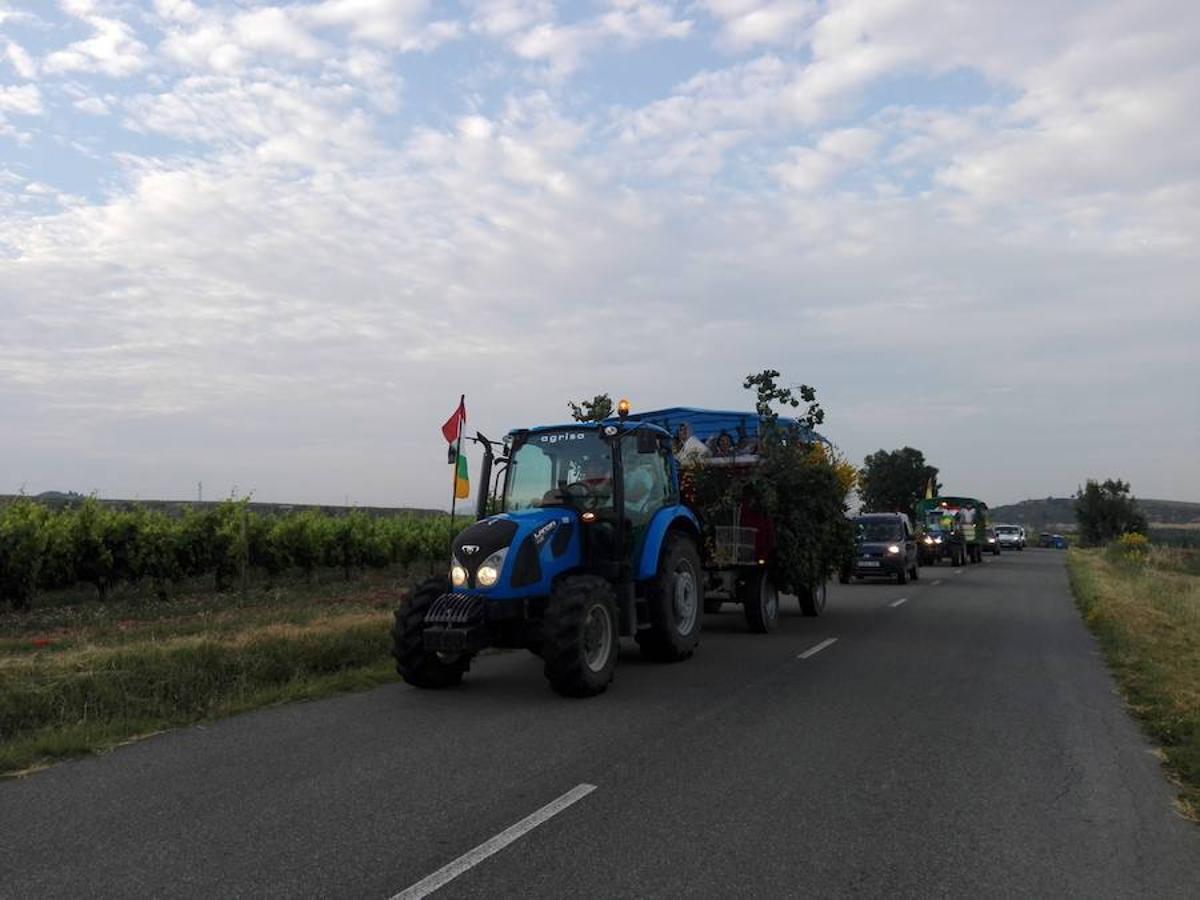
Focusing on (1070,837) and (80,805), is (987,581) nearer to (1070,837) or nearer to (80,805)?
(1070,837)


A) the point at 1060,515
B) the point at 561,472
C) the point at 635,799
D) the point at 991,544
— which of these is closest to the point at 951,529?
the point at 991,544

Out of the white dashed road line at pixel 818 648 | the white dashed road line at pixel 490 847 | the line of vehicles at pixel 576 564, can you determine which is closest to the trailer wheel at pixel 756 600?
the line of vehicles at pixel 576 564

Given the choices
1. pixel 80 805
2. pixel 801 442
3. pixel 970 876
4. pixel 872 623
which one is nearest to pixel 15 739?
pixel 80 805

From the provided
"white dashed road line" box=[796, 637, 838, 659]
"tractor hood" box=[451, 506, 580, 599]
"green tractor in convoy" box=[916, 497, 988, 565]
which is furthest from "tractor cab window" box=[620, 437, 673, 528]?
"green tractor in convoy" box=[916, 497, 988, 565]

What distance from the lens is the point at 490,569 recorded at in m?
8.74

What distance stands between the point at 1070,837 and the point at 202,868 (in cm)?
437

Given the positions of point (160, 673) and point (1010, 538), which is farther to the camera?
point (1010, 538)

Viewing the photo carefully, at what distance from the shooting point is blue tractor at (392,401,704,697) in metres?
8.59

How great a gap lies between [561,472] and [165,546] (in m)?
14.9

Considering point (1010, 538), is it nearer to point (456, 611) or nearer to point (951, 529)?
point (951, 529)

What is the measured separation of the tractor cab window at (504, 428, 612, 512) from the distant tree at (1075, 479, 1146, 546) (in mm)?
72044

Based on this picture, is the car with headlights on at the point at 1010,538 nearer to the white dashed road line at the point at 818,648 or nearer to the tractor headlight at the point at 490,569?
the white dashed road line at the point at 818,648

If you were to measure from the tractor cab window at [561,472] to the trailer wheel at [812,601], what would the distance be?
278 inches

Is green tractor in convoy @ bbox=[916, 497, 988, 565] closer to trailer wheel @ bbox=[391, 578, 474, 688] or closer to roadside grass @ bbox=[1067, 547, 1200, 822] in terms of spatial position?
roadside grass @ bbox=[1067, 547, 1200, 822]
